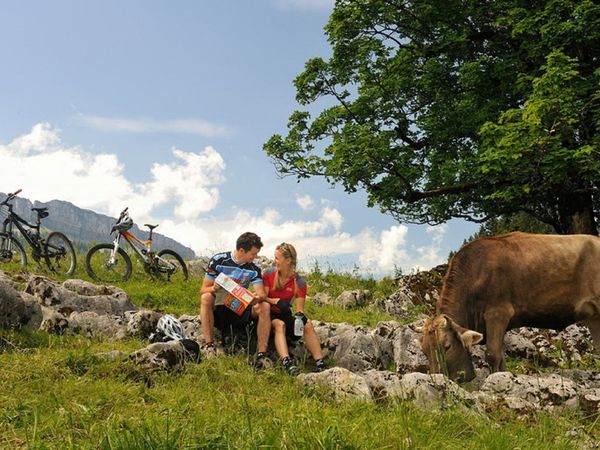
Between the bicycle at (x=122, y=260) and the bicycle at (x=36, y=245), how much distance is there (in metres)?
0.76

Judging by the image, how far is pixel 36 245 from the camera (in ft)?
55.8

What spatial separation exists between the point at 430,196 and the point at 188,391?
16.1 m

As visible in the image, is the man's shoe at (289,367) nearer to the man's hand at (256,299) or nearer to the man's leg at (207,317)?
the man's hand at (256,299)

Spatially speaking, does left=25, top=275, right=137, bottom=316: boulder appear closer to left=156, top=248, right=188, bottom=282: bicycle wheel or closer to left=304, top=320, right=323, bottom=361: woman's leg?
left=156, top=248, right=188, bottom=282: bicycle wheel

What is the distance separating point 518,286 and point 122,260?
39.6 ft

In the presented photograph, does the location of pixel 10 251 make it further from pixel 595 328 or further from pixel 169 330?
pixel 595 328

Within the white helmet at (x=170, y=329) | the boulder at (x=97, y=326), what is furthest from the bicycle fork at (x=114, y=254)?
the white helmet at (x=170, y=329)

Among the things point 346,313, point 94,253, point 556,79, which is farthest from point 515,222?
point 94,253

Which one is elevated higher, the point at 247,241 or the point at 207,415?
the point at 247,241

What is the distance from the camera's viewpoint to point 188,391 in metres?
5.85

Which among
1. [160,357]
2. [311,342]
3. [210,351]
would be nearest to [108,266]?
[210,351]

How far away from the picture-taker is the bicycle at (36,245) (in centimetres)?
1692

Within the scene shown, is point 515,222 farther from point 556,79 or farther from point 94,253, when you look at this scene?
point 94,253

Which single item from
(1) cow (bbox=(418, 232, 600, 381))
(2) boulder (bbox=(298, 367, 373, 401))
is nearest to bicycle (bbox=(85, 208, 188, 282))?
(1) cow (bbox=(418, 232, 600, 381))
